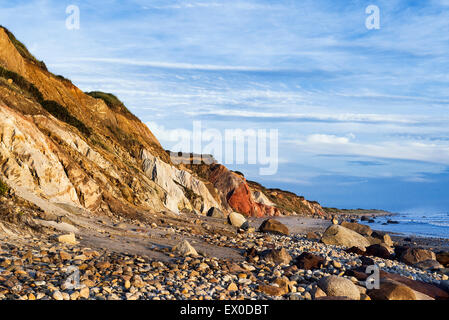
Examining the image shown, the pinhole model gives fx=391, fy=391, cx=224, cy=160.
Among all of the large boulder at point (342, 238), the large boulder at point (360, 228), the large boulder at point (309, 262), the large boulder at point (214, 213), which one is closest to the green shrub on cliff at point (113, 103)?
the large boulder at point (214, 213)

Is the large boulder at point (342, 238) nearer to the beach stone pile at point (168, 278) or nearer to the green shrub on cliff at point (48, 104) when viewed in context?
the beach stone pile at point (168, 278)

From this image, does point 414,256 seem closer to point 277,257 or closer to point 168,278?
point 277,257

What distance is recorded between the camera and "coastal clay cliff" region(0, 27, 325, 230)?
17.0m

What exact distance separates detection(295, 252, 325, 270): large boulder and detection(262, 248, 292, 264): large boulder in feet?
1.26

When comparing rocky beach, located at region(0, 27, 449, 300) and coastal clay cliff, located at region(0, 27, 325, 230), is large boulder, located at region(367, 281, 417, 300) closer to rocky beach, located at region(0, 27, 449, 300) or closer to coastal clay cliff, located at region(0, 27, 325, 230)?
rocky beach, located at region(0, 27, 449, 300)

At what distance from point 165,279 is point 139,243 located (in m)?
4.57

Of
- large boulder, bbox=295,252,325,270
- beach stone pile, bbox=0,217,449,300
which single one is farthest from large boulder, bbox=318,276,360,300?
large boulder, bbox=295,252,325,270

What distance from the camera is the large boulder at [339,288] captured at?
9.49 m

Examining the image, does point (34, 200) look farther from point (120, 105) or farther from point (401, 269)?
point (120, 105)

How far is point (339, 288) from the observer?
957cm

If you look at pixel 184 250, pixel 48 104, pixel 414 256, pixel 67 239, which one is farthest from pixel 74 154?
pixel 414 256

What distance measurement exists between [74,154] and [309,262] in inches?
576

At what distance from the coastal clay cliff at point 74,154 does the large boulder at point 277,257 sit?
819 cm
